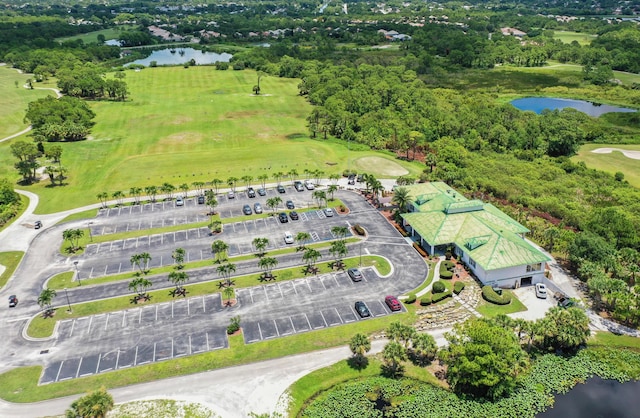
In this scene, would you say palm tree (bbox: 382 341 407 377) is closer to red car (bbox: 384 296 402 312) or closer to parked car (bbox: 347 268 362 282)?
red car (bbox: 384 296 402 312)

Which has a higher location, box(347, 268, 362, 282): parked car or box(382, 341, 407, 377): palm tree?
box(382, 341, 407, 377): palm tree

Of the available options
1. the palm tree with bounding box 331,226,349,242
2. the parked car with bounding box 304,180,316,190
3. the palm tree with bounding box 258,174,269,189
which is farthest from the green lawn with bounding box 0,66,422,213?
the palm tree with bounding box 331,226,349,242

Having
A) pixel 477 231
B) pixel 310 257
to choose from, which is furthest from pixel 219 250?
pixel 477 231

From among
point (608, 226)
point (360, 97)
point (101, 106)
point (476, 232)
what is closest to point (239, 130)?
point (360, 97)

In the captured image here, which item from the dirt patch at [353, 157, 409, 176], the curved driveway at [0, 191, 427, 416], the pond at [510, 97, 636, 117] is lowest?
the pond at [510, 97, 636, 117]

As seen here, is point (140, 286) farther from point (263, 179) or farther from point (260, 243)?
point (263, 179)

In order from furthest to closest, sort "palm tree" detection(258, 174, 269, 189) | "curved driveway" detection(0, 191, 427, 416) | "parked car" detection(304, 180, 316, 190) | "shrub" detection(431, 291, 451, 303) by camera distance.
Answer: "palm tree" detection(258, 174, 269, 189) < "parked car" detection(304, 180, 316, 190) < "shrub" detection(431, 291, 451, 303) < "curved driveway" detection(0, 191, 427, 416)
